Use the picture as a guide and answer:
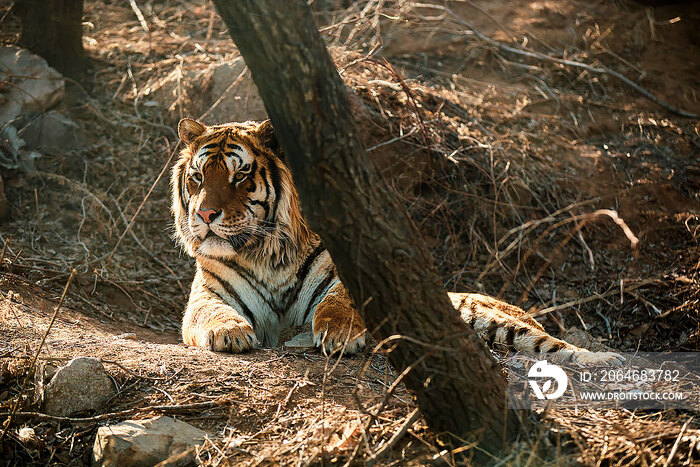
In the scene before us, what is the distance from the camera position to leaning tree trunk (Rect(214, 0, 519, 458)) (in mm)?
2303

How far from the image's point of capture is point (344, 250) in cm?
248

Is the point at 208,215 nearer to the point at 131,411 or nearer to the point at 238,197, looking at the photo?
the point at 238,197

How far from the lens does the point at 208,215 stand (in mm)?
3902

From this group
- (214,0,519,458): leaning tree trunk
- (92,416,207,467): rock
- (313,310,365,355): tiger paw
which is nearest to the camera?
(214,0,519,458): leaning tree trunk

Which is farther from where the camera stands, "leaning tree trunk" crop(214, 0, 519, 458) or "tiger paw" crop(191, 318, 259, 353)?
"tiger paw" crop(191, 318, 259, 353)

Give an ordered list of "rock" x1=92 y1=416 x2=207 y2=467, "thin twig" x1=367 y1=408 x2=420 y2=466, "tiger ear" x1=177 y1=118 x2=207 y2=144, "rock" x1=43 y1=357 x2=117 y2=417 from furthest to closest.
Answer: "tiger ear" x1=177 y1=118 x2=207 y2=144 < "rock" x1=43 y1=357 x2=117 y2=417 < "rock" x1=92 y1=416 x2=207 y2=467 < "thin twig" x1=367 y1=408 x2=420 y2=466

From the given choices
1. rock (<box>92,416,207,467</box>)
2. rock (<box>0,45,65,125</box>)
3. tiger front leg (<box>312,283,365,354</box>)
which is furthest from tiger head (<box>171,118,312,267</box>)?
rock (<box>0,45,65,125</box>)

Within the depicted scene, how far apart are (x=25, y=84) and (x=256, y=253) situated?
3.53 metres

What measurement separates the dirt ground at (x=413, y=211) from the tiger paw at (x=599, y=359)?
14.7 inches

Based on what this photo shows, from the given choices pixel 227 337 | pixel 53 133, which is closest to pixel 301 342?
pixel 227 337

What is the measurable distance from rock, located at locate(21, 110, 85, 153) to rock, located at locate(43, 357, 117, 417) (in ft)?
12.4

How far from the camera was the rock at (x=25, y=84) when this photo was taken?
244 inches
